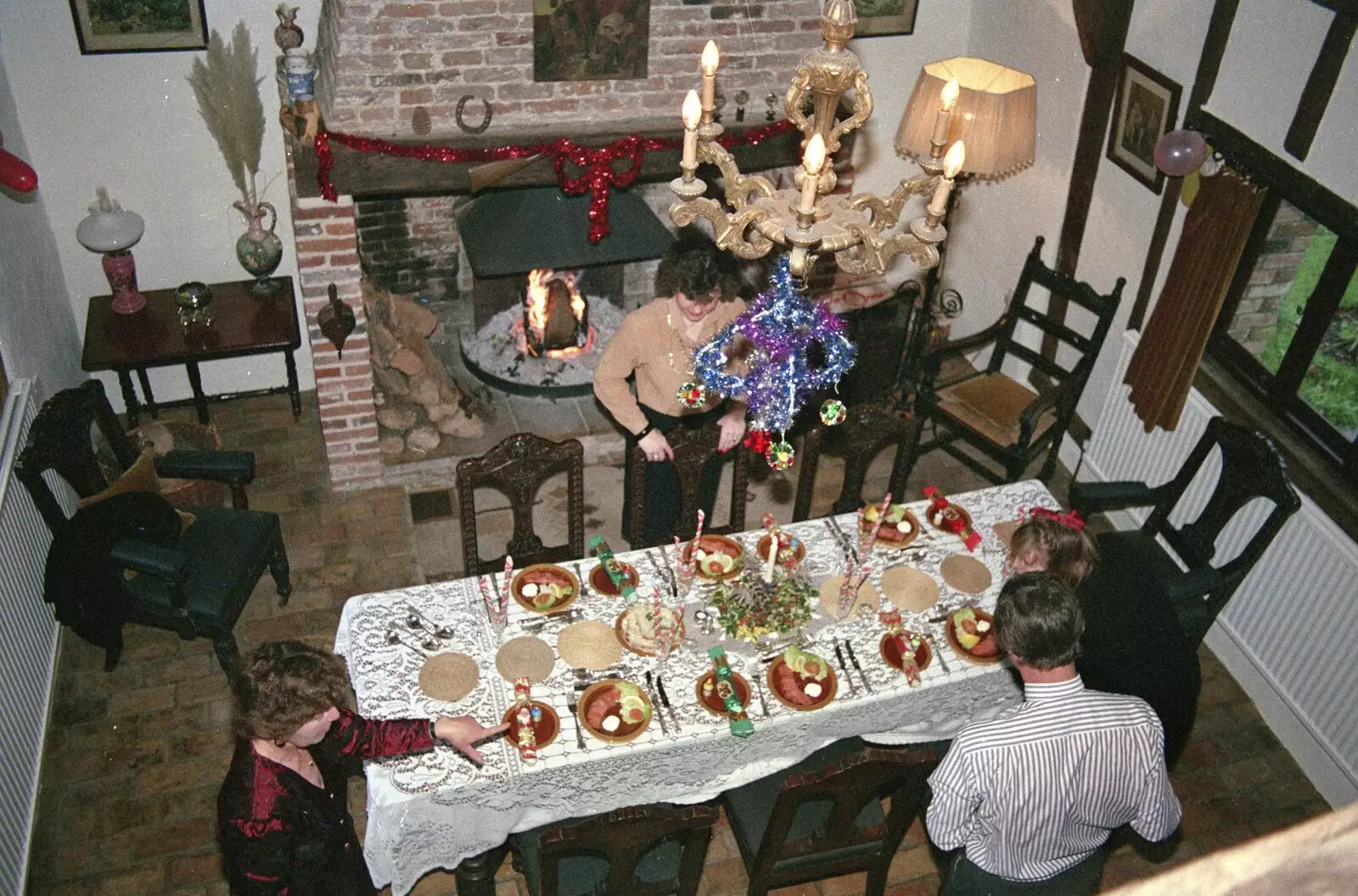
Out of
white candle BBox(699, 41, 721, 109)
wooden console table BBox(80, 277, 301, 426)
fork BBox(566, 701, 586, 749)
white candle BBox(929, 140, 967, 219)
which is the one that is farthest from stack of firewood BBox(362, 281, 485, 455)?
white candle BBox(929, 140, 967, 219)

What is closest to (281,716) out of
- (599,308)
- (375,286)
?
(375,286)

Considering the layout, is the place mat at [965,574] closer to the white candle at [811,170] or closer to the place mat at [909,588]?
the place mat at [909,588]

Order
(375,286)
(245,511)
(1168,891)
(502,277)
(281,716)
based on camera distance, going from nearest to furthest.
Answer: (1168,891), (281,716), (245,511), (375,286), (502,277)

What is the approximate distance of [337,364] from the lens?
4.95 m

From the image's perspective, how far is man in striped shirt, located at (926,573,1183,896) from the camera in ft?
8.43

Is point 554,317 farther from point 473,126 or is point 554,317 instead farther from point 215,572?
point 215,572

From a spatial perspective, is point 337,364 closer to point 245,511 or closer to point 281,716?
point 245,511

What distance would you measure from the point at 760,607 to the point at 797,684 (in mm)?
312

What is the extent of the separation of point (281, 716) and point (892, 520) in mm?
2278

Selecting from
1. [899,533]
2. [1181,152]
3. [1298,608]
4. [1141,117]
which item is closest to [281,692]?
[899,533]

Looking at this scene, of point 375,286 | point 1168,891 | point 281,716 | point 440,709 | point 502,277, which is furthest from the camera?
point 502,277

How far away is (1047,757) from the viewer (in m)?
2.58

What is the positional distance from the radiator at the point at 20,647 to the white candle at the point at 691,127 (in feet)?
9.07

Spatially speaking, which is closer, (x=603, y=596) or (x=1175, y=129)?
(x=603, y=596)
